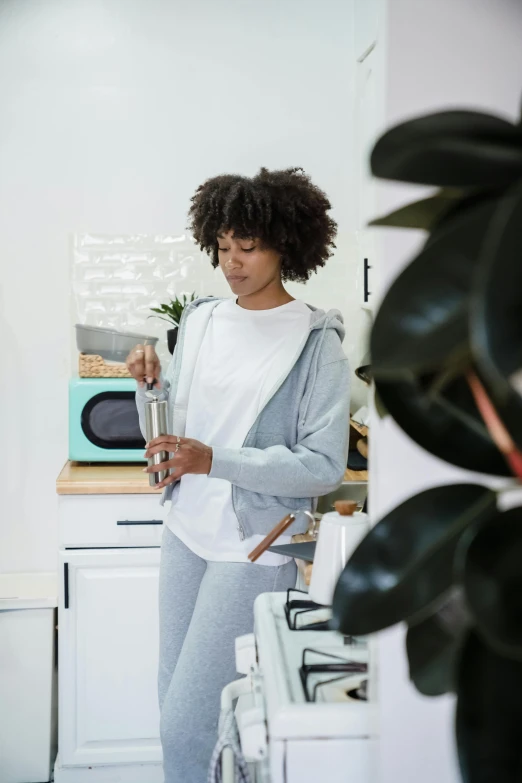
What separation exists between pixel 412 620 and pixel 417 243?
469 mm

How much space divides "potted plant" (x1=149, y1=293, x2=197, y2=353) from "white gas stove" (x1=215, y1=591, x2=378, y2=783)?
1480mm

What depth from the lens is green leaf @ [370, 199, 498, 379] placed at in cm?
39

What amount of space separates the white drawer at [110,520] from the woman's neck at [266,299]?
2.52ft

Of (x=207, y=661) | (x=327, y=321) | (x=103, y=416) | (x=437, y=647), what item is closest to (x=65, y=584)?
(x=103, y=416)

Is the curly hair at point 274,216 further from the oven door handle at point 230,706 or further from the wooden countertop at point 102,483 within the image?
the oven door handle at point 230,706

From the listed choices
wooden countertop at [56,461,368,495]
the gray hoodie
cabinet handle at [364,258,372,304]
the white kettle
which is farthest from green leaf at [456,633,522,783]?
cabinet handle at [364,258,372,304]

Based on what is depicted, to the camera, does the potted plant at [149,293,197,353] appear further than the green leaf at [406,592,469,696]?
Yes

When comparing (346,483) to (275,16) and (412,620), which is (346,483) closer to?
(275,16)

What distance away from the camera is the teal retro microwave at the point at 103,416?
2.48 meters

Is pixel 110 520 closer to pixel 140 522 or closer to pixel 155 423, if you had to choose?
pixel 140 522

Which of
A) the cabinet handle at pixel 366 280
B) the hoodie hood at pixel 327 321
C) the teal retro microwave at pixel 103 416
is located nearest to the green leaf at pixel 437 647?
the hoodie hood at pixel 327 321

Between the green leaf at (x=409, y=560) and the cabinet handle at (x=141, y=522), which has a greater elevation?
the green leaf at (x=409, y=560)

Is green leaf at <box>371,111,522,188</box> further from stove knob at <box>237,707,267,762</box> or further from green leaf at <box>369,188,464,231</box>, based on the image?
stove knob at <box>237,707,267,762</box>

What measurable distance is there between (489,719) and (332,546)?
74cm
